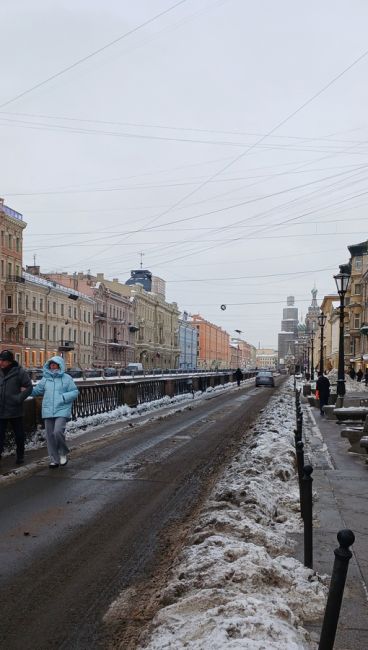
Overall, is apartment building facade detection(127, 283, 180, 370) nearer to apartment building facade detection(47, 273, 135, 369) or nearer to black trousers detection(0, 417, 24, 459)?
apartment building facade detection(47, 273, 135, 369)

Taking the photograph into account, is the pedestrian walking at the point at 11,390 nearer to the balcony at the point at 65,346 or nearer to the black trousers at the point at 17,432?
the black trousers at the point at 17,432

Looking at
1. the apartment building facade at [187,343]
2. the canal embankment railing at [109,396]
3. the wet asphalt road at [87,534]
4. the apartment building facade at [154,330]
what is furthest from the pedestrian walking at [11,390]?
the apartment building facade at [187,343]

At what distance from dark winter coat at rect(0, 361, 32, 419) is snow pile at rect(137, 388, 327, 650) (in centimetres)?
378

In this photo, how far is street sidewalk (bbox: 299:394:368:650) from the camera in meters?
4.18

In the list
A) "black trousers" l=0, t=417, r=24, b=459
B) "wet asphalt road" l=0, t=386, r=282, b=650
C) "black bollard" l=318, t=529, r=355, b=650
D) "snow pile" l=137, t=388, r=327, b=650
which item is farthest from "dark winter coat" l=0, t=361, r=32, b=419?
"black bollard" l=318, t=529, r=355, b=650

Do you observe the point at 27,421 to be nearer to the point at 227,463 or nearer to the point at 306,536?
the point at 227,463

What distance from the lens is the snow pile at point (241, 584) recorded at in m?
3.69

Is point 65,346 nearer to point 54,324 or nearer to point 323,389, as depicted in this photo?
point 54,324

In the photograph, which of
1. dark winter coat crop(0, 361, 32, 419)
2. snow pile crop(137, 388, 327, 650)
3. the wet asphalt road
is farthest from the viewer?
dark winter coat crop(0, 361, 32, 419)

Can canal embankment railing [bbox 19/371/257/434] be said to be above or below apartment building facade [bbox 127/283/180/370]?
below

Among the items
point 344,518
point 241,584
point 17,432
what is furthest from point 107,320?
point 241,584

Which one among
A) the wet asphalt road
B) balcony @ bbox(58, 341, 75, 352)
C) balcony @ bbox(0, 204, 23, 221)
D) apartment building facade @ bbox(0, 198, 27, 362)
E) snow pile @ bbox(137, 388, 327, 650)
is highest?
balcony @ bbox(0, 204, 23, 221)

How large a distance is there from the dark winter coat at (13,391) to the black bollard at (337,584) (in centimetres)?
759

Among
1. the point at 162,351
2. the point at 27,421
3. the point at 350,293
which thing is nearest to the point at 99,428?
the point at 27,421
